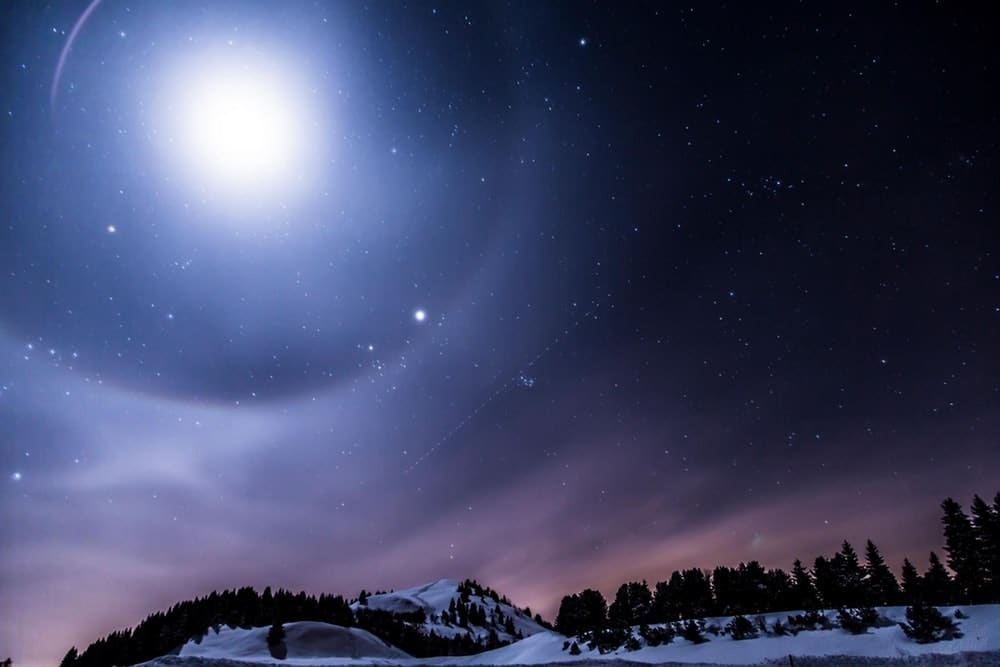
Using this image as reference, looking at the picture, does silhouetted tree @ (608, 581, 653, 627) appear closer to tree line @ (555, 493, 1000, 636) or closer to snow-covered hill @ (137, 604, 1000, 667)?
tree line @ (555, 493, 1000, 636)

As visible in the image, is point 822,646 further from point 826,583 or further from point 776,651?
point 826,583

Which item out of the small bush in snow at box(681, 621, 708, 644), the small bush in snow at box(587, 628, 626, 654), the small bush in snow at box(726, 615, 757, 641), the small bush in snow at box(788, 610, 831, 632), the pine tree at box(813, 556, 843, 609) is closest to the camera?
the small bush in snow at box(788, 610, 831, 632)

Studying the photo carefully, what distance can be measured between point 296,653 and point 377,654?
13.0 metres

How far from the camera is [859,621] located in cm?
3306

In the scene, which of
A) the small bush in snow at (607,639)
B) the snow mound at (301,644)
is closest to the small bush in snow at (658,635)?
the small bush in snow at (607,639)

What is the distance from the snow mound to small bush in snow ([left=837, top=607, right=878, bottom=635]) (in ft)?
193

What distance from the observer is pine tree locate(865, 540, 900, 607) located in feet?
165

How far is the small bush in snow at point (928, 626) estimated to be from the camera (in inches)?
1097

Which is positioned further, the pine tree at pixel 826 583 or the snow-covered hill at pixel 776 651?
the pine tree at pixel 826 583

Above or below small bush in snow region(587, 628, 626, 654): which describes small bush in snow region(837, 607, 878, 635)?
above

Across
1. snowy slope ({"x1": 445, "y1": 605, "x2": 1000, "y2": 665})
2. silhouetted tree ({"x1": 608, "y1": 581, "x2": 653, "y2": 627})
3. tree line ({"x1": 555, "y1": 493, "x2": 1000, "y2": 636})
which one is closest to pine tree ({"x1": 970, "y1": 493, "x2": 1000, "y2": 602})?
tree line ({"x1": 555, "y1": 493, "x2": 1000, "y2": 636})

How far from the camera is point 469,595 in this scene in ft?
613

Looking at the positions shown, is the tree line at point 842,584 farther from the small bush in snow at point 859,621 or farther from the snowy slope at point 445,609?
the snowy slope at point 445,609

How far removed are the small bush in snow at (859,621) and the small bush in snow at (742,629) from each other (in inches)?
262
